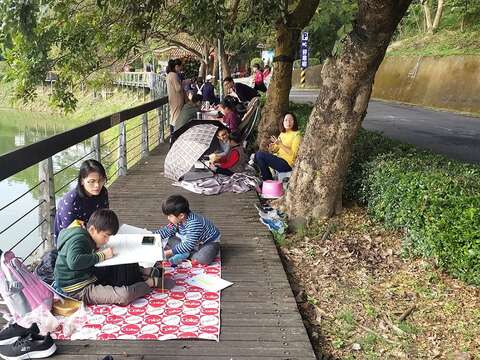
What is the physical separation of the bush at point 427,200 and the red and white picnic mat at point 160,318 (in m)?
1.68

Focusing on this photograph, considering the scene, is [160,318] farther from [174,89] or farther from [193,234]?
[174,89]

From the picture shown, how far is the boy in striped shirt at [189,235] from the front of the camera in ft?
13.2

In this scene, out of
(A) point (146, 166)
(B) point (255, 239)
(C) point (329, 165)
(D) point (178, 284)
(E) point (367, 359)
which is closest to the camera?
(E) point (367, 359)

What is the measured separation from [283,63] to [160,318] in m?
5.92

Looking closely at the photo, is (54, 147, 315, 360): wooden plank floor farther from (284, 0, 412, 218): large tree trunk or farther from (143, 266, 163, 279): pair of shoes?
(284, 0, 412, 218): large tree trunk

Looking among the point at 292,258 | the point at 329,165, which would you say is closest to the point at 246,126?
the point at 329,165

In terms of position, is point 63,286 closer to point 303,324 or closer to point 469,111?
point 303,324

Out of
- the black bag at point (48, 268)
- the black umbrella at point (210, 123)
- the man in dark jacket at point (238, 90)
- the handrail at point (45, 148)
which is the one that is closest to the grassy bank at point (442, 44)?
the man in dark jacket at point (238, 90)

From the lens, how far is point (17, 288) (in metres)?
2.87

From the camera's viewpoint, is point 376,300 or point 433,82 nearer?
point 376,300

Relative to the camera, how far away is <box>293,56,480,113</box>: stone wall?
16234 millimetres

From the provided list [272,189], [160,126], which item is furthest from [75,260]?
[160,126]

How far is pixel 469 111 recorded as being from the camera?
15508 mm

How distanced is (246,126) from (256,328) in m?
6.18
